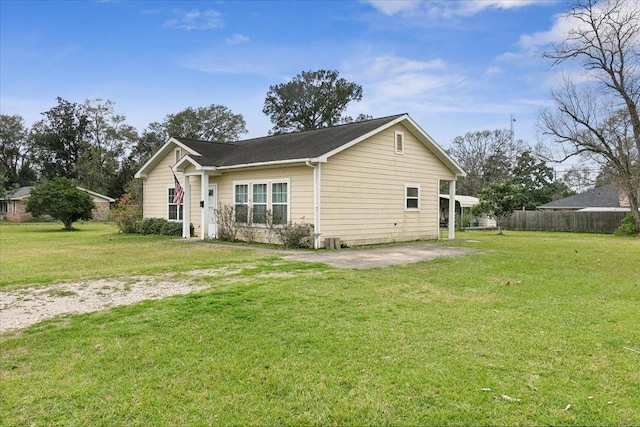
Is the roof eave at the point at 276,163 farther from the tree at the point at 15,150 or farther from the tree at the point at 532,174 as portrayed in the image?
the tree at the point at 15,150

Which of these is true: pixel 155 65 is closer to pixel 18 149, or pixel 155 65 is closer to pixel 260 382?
pixel 260 382

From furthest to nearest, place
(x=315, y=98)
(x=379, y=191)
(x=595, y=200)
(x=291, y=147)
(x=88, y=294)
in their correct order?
(x=315, y=98) → (x=595, y=200) → (x=291, y=147) → (x=379, y=191) → (x=88, y=294)

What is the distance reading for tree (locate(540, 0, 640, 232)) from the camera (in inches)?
946

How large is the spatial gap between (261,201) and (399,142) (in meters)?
5.68

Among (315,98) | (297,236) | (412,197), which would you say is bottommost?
(297,236)

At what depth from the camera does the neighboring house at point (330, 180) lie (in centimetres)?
1398

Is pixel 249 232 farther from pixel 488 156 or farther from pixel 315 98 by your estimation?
pixel 488 156

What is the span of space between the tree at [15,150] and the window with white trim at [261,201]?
5392 centimetres

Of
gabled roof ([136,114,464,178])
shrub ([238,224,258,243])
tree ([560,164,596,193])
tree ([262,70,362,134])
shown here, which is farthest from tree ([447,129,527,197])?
shrub ([238,224,258,243])

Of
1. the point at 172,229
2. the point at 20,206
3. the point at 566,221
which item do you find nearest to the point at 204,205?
the point at 172,229

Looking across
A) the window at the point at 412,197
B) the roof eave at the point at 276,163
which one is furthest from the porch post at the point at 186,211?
the window at the point at 412,197

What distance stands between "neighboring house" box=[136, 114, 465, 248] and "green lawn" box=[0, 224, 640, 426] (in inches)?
268

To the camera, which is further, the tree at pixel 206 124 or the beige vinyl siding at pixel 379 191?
the tree at pixel 206 124

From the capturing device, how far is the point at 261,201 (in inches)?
607
